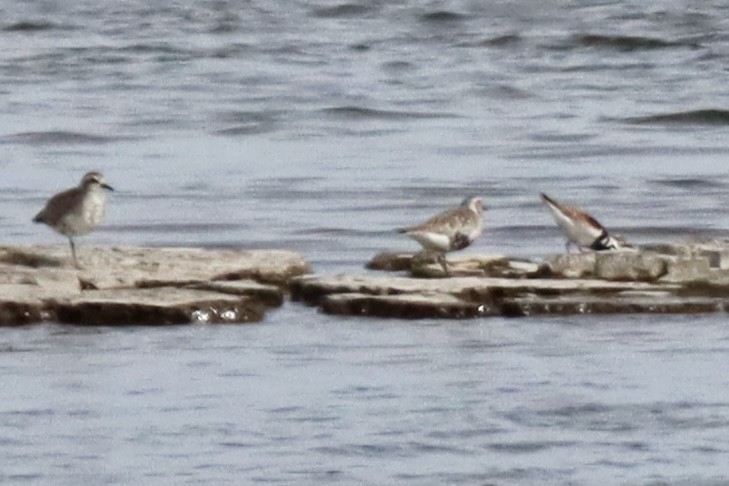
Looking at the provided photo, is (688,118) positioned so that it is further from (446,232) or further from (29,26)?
(29,26)

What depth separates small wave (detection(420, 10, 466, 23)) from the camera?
40781mm

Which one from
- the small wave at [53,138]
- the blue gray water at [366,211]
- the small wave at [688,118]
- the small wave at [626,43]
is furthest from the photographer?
the small wave at [626,43]

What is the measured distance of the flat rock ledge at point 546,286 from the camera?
12117mm

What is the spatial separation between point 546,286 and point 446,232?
1080 millimetres

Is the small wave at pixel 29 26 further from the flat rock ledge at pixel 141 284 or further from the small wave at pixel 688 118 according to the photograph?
the flat rock ledge at pixel 141 284

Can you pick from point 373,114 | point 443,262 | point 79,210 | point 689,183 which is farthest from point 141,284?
point 373,114

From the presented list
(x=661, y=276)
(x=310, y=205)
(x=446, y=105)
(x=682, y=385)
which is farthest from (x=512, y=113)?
(x=682, y=385)

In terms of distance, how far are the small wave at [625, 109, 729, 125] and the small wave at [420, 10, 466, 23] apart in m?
15.7

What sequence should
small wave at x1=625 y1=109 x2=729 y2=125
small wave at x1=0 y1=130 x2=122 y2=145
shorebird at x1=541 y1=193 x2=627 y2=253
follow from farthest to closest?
small wave at x1=625 y1=109 x2=729 y2=125 → small wave at x1=0 y1=130 x2=122 y2=145 → shorebird at x1=541 y1=193 x2=627 y2=253

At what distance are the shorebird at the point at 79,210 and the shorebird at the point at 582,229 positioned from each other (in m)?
2.55

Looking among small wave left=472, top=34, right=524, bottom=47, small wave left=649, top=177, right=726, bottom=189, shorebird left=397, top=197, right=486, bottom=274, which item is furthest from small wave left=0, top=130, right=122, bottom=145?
small wave left=472, top=34, right=524, bottom=47

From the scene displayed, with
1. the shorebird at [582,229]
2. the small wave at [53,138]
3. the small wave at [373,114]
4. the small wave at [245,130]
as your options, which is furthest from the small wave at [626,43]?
the shorebird at [582,229]

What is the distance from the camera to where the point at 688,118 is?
24750 mm

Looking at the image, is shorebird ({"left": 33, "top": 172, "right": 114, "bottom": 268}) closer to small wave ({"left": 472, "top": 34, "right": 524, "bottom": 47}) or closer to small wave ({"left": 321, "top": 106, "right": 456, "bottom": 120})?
small wave ({"left": 321, "top": 106, "right": 456, "bottom": 120})
